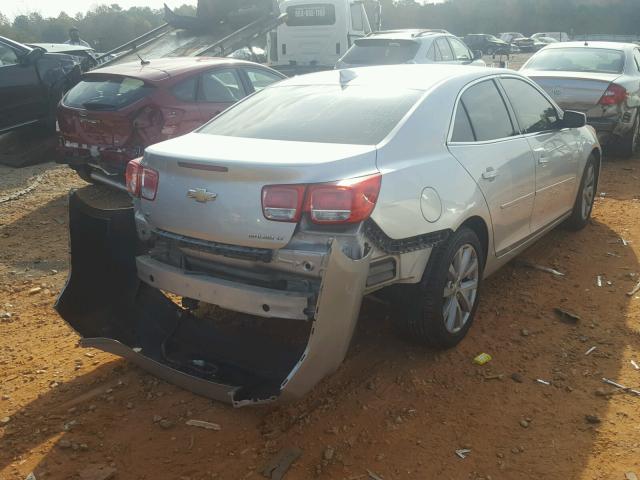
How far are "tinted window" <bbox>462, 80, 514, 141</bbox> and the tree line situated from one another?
136 ft

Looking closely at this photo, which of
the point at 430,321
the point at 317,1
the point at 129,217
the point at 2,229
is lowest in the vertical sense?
the point at 2,229

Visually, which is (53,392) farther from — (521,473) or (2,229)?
(2,229)

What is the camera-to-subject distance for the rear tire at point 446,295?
3.27 metres

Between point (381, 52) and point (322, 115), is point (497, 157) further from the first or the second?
point (381, 52)

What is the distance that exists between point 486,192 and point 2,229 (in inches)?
192

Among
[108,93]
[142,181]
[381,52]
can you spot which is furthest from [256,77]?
[142,181]

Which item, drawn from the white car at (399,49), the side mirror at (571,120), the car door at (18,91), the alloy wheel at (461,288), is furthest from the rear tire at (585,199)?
the car door at (18,91)

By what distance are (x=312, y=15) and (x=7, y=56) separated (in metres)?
6.82

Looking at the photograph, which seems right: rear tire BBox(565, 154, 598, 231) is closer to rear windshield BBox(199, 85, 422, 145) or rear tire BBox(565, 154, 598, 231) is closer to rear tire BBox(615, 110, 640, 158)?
rear windshield BBox(199, 85, 422, 145)

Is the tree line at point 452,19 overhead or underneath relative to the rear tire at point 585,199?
overhead

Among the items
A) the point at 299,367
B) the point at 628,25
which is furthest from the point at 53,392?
the point at 628,25

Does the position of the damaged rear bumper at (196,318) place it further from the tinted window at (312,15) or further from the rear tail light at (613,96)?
the tinted window at (312,15)

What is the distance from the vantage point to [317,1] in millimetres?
13250

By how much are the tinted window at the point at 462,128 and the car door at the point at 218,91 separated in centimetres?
357
